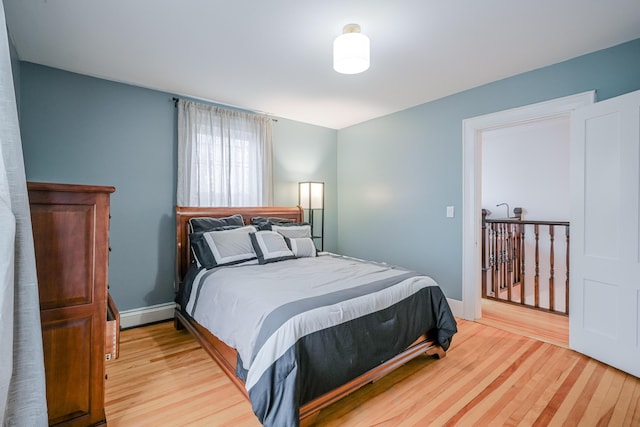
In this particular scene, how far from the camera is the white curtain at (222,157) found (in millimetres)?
3394

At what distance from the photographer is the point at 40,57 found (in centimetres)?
257

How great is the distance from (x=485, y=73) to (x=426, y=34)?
104cm

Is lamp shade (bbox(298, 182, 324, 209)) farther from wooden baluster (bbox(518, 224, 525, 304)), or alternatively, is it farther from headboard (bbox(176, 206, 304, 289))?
wooden baluster (bbox(518, 224, 525, 304))

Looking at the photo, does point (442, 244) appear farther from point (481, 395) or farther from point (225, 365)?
point (225, 365)

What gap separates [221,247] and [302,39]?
184 centimetres

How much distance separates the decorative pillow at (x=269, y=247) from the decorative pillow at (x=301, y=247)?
71 millimetres

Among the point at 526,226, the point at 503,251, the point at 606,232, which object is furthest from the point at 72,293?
the point at 526,226

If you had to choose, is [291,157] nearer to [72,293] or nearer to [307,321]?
[307,321]

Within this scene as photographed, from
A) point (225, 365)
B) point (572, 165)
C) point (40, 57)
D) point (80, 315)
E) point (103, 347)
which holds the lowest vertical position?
point (225, 365)

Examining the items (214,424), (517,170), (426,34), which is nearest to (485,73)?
(426,34)

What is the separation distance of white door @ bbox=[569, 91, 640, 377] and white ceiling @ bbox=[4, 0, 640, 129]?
0.63 metres

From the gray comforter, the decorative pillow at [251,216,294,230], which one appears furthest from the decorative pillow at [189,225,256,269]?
the decorative pillow at [251,216,294,230]

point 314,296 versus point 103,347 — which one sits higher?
point 314,296

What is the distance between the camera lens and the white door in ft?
7.20
